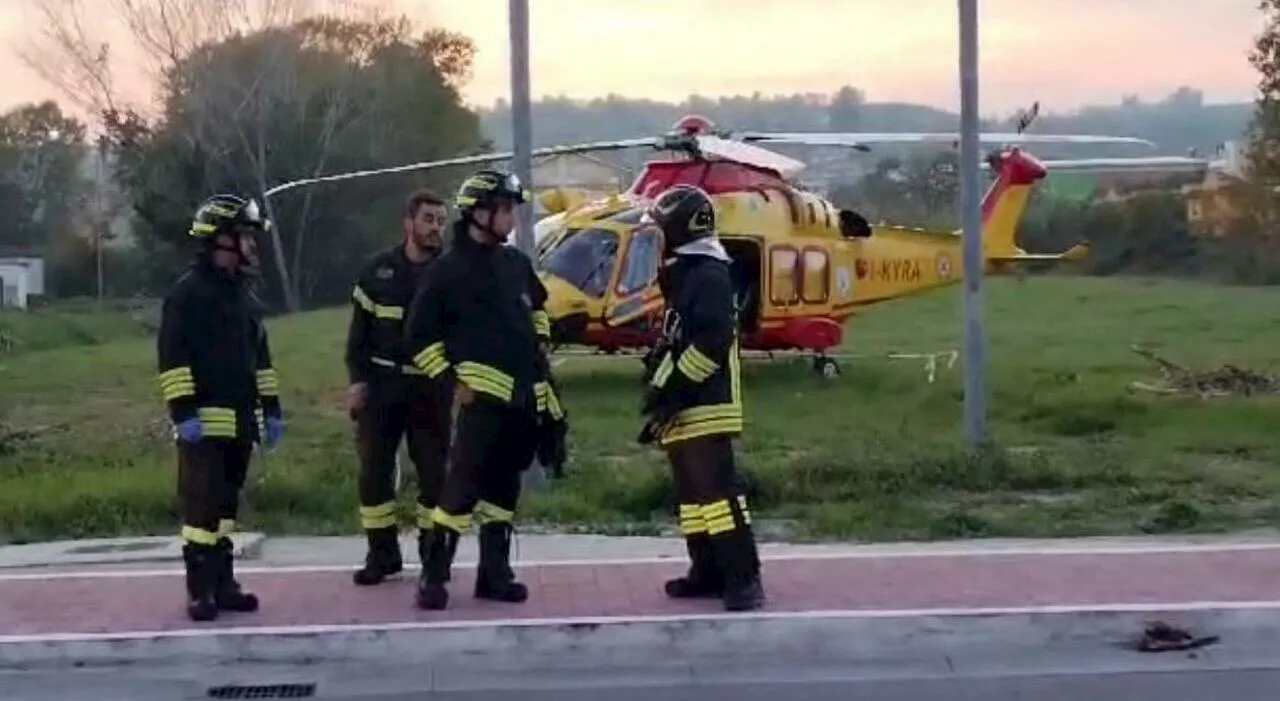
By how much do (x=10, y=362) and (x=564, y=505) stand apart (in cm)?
2494

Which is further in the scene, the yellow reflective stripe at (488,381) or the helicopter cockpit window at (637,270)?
the helicopter cockpit window at (637,270)

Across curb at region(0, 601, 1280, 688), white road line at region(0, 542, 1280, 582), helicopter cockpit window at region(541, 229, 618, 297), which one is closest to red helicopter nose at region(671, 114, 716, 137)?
helicopter cockpit window at region(541, 229, 618, 297)

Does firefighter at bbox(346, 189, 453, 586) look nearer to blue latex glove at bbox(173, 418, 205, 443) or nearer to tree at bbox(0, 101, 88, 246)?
blue latex glove at bbox(173, 418, 205, 443)

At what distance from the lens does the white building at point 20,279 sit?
63.8 metres

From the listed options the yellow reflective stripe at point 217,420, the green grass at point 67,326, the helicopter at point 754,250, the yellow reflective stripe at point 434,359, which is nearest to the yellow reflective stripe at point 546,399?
the yellow reflective stripe at point 434,359

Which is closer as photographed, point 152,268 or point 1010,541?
point 1010,541

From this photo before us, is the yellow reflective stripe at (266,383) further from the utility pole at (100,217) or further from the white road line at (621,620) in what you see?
the utility pole at (100,217)

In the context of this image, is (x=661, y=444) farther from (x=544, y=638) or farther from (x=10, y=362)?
(x=10, y=362)

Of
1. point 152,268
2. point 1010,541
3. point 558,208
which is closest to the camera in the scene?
point 1010,541

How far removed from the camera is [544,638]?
9070 mm

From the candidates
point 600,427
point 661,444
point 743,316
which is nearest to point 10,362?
point 743,316

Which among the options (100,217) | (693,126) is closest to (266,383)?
(693,126)

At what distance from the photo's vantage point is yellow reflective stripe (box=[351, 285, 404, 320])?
33.4ft

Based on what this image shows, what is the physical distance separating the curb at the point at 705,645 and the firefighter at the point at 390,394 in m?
1.12
